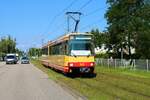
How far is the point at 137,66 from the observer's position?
1928 inches

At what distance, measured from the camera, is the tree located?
63056 mm

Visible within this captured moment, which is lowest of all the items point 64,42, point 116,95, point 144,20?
point 116,95

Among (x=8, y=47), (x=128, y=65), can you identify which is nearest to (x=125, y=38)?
(x=128, y=65)

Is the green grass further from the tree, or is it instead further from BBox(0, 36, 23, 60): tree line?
BBox(0, 36, 23, 60): tree line

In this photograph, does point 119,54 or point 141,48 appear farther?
point 119,54

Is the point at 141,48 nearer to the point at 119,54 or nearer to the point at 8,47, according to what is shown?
the point at 119,54

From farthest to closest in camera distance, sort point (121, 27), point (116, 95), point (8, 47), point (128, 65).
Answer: point (8, 47) < point (121, 27) < point (128, 65) < point (116, 95)

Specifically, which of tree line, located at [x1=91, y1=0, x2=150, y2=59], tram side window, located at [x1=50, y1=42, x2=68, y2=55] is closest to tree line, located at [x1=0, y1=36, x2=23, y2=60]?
tree line, located at [x1=91, y1=0, x2=150, y2=59]

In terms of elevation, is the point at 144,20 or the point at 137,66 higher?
the point at 144,20

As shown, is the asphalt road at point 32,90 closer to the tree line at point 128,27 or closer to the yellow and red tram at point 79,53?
the yellow and red tram at point 79,53

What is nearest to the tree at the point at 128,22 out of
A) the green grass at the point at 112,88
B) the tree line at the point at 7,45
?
the green grass at the point at 112,88

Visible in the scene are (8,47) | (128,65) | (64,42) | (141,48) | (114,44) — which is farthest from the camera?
(8,47)

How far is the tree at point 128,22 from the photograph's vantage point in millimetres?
63056

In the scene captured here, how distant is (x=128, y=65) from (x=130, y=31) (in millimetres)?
11274
